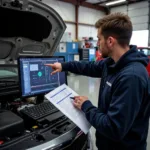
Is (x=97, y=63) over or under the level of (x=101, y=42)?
under

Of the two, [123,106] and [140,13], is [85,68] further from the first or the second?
[140,13]

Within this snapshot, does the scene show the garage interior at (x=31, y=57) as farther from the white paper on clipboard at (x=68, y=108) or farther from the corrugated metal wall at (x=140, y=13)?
the corrugated metal wall at (x=140, y=13)

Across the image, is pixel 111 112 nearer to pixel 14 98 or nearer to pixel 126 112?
pixel 126 112

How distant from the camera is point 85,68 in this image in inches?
55.2

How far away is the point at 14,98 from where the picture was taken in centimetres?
142

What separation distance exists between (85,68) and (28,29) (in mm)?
655

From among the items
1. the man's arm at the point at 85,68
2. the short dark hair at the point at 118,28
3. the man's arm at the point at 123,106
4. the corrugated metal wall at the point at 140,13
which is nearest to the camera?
the man's arm at the point at 123,106

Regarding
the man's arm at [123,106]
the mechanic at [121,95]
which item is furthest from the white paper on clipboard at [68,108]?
the man's arm at [123,106]

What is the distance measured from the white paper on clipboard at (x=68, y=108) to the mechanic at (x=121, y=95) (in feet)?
0.13

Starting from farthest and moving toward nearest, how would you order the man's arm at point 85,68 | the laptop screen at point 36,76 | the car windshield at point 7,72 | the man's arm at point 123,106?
1. the car windshield at point 7,72
2. the man's arm at point 85,68
3. the laptop screen at point 36,76
4. the man's arm at point 123,106

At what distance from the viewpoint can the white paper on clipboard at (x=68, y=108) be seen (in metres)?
0.99

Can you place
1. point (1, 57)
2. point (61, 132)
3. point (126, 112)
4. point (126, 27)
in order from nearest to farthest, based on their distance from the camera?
1. point (126, 112)
2. point (126, 27)
3. point (61, 132)
4. point (1, 57)

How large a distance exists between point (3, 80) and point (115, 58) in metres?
0.87

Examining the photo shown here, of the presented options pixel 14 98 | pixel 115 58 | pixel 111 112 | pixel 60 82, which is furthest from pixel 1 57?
pixel 111 112
